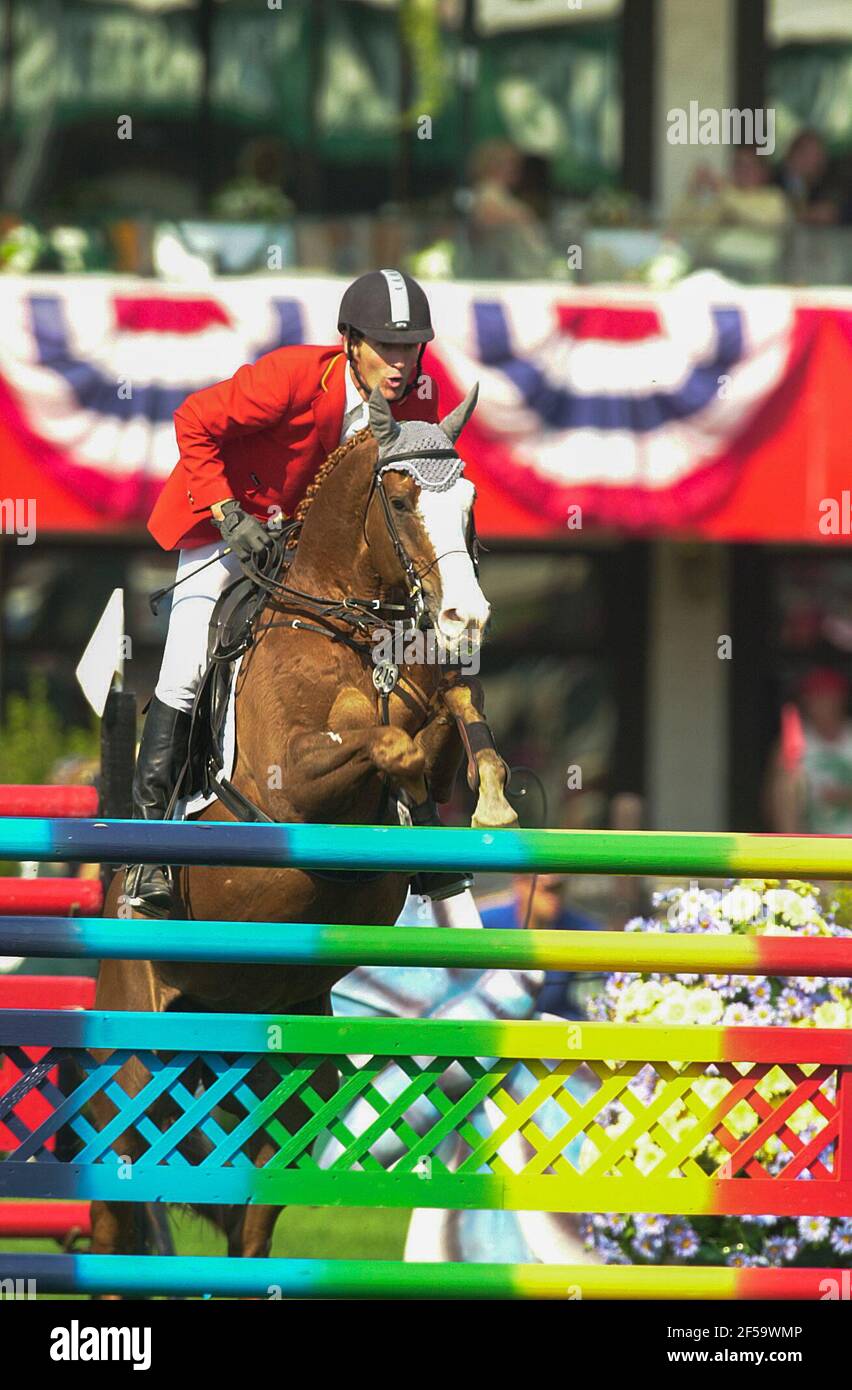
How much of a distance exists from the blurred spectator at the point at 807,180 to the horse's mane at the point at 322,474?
7481 mm

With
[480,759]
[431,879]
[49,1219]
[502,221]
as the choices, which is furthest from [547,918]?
[502,221]

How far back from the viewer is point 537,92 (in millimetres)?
11992

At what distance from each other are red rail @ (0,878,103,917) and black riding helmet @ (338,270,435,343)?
1.48 metres

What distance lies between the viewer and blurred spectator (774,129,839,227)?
11.2 m

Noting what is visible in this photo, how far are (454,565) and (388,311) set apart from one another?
0.69 metres

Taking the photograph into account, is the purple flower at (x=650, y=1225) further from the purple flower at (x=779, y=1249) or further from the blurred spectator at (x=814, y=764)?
the blurred spectator at (x=814, y=764)

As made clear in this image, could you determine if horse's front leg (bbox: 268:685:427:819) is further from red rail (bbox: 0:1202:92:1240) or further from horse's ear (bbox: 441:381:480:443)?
red rail (bbox: 0:1202:92:1240)

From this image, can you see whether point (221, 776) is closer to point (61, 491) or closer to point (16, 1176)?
point (16, 1176)

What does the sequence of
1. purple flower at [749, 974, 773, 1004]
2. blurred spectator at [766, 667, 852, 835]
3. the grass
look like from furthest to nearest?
1. blurred spectator at [766, 667, 852, 835]
2. the grass
3. purple flower at [749, 974, 773, 1004]

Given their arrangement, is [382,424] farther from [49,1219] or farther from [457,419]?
[49,1219]

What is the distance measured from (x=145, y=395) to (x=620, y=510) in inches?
98.7

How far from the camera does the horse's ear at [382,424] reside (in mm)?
4062

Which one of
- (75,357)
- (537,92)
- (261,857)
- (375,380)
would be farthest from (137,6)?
(261,857)

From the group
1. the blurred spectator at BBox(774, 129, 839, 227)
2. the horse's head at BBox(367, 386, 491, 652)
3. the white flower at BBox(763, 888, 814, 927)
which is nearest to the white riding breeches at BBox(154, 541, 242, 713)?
the horse's head at BBox(367, 386, 491, 652)
